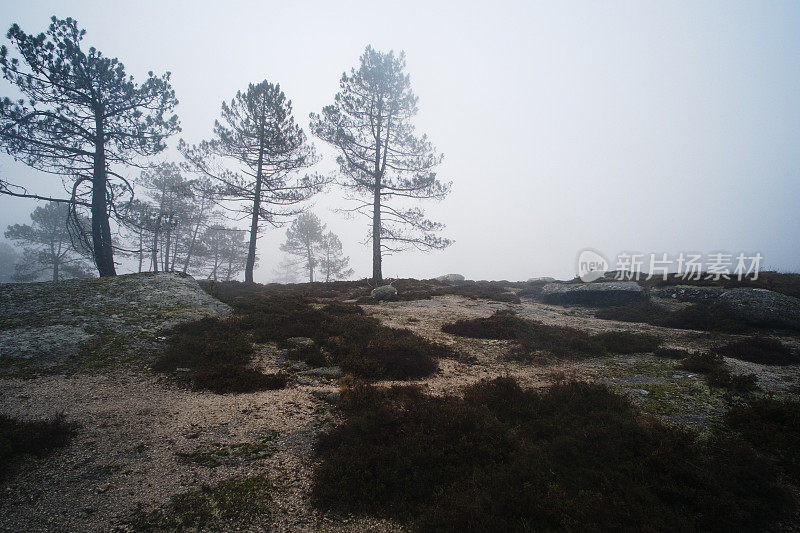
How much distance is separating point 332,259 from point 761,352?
131 ft

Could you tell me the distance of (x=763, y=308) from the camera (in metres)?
10.8

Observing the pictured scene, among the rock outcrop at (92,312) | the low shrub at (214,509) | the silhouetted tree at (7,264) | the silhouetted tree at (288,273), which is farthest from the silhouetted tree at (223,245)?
the low shrub at (214,509)

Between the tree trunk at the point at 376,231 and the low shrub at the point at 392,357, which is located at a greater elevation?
the tree trunk at the point at 376,231

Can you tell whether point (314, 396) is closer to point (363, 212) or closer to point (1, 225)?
point (363, 212)

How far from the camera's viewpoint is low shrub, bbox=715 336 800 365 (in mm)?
7400

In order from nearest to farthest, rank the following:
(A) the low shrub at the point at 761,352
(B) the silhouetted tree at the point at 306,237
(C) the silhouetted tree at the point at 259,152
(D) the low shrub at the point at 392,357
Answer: (D) the low shrub at the point at 392,357 < (A) the low shrub at the point at 761,352 < (C) the silhouetted tree at the point at 259,152 < (B) the silhouetted tree at the point at 306,237

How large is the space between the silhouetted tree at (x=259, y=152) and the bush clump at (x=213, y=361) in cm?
1315

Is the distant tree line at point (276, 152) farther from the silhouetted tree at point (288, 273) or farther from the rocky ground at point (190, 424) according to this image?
the silhouetted tree at point (288, 273)

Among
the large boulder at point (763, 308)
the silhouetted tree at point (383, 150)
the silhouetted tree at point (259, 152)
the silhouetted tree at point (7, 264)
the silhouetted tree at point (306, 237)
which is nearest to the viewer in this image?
the large boulder at point (763, 308)

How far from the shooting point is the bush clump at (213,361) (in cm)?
624

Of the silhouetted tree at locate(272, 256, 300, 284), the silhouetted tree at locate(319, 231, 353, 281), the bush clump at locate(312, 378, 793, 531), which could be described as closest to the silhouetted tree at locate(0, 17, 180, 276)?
the bush clump at locate(312, 378, 793, 531)

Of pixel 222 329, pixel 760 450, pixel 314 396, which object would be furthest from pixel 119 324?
pixel 760 450

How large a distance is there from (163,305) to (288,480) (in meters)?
9.00

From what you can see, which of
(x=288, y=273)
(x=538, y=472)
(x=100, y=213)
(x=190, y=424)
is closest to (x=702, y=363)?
(x=538, y=472)
